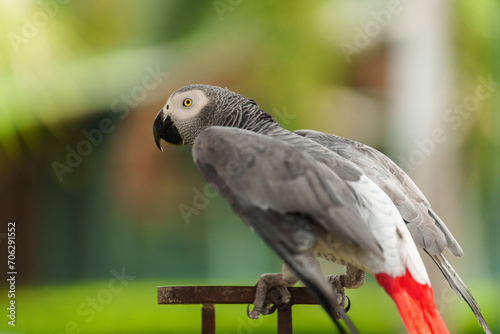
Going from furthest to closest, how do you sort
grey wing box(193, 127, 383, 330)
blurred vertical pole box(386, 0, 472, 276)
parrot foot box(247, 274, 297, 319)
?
blurred vertical pole box(386, 0, 472, 276)
parrot foot box(247, 274, 297, 319)
grey wing box(193, 127, 383, 330)

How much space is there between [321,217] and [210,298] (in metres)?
0.24

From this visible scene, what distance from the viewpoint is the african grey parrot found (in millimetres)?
917

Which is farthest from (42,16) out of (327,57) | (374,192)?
(374,192)

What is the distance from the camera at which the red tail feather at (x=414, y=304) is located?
934 mm

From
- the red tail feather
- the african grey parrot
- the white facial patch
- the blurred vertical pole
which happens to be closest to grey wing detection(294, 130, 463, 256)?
Result: the african grey parrot

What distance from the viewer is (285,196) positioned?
94 centimetres

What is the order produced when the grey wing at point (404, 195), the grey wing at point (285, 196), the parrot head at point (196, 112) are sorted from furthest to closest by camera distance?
the parrot head at point (196, 112) → the grey wing at point (404, 195) → the grey wing at point (285, 196)

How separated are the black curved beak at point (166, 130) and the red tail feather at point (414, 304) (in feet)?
2.13

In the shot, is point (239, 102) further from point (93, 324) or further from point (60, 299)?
point (60, 299)

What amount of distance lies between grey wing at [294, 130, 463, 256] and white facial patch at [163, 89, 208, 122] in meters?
0.29

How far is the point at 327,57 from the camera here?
2633mm

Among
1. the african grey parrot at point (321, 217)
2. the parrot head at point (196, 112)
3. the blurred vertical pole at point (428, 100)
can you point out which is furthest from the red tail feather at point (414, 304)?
the blurred vertical pole at point (428, 100)

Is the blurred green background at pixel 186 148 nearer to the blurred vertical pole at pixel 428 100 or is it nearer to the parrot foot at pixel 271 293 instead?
the blurred vertical pole at pixel 428 100

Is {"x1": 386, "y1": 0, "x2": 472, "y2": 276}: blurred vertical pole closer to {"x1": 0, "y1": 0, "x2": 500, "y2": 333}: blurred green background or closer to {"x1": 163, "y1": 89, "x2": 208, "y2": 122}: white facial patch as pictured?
{"x1": 0, "y1": 0, "x2": 500, "y2": 333}: blurred green background
